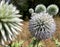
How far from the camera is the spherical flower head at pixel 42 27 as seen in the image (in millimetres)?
2975

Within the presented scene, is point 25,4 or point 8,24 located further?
point 25,4

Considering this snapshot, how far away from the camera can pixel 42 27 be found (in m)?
3.03

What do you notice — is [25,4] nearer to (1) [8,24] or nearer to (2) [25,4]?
(2) [25,4]

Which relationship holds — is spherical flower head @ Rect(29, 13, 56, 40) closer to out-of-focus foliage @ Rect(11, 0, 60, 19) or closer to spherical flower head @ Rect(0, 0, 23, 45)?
spherical flower head @ Rect(0, 0, 23, 45)

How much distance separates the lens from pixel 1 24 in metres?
2.12

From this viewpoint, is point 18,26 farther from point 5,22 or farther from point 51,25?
point 51,25

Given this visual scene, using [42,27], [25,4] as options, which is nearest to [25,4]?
[25,4]

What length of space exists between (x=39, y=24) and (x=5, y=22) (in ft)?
3.19

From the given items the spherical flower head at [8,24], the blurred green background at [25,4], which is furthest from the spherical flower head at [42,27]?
the blurred green background at [25,4]

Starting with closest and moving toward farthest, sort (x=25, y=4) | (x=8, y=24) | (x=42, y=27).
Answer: (x=8, y=24), (x=42, y=27), (x=25, y=4)

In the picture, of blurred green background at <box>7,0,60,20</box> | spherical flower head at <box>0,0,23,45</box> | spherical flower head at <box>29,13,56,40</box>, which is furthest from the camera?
blurred green background at <box>7,0,60,20</box>

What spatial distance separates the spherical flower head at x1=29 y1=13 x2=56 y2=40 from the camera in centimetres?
297

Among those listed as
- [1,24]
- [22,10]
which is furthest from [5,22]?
[22,10]

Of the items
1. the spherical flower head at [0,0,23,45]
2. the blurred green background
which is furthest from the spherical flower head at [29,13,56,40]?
the blurred green background
